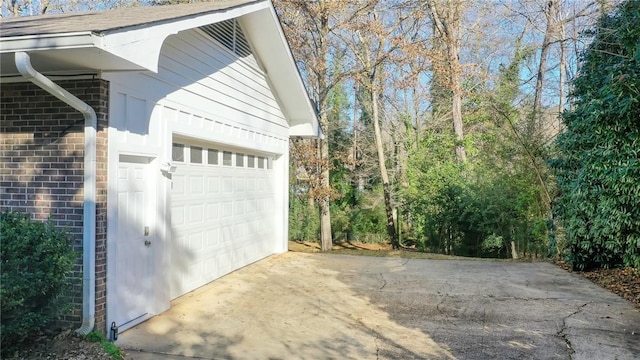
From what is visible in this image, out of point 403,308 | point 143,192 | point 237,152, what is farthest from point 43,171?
point 403,308

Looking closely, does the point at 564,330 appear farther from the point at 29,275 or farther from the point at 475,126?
the point at 475,126

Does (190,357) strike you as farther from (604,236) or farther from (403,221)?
(403,221)

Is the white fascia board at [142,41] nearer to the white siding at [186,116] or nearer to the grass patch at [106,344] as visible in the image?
the white siding at [186,116]

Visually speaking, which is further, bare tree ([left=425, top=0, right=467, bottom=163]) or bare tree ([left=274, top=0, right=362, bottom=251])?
bare tree ([left=425, top=0, right=467, bottom=163])

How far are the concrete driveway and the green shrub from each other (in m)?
0.96

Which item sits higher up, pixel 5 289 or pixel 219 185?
pixel 219 185

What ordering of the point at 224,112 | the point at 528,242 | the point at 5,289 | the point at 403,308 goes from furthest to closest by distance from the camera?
the point at 528,242 → the point at 224,112 → the point at 403,308 → the point at 5,289

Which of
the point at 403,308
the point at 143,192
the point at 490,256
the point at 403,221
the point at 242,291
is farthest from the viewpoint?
the point at 403,221

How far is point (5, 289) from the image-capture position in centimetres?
362

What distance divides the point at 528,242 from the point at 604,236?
15.5 ft

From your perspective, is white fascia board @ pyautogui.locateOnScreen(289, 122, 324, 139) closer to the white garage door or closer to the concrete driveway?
the white garage door

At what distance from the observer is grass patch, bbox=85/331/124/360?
438 centimetres

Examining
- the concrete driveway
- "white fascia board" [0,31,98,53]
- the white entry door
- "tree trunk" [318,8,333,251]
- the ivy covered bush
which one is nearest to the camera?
"white fascia board" [0,31,98,53]

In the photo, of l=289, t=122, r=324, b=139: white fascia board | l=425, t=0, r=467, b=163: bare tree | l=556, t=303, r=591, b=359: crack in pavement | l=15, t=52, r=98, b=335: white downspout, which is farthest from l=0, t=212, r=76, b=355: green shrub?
l=425, t=0, r=467, b=163: bare tree
